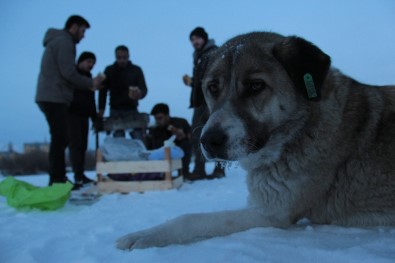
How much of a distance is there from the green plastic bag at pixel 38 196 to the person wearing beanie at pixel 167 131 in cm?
331

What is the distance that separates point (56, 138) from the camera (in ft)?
14.8

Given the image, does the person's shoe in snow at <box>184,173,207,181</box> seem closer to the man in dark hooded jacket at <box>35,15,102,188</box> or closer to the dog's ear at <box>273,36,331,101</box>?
the man in dark hooded jacket at <box>35,15,102,188</box>

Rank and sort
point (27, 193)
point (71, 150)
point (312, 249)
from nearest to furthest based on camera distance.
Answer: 1. point (312, 249)
2. point (27, 193)
3. point (71, 150)

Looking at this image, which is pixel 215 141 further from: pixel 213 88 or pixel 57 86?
pixel 57 86

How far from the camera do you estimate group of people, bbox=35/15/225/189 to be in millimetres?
4594

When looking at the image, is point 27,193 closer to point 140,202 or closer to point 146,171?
point 140,202

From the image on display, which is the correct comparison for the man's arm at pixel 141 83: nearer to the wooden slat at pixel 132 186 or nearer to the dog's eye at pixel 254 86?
the wooden slat at pixel 132 186

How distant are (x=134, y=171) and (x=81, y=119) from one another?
5.16 ft

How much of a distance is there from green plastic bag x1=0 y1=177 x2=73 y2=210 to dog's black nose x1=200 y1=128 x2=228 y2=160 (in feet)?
6.85

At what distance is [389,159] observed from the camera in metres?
2.01

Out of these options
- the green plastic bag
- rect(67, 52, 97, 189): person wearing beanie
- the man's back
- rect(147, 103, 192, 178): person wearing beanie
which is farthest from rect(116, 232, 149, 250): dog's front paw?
rect(147, 103, 192, 178): person wearing beanie

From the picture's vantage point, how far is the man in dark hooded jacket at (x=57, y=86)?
178 inches

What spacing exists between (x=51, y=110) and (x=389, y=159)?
13.4 feet

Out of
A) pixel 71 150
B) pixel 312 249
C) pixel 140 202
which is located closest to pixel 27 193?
pixel 140 202
